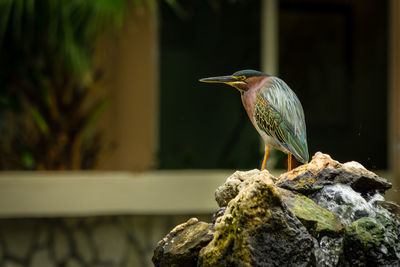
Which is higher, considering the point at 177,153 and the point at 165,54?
the point at 165,54

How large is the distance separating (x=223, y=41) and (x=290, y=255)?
5.76 metres

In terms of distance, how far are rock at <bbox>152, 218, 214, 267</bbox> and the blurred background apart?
8.85 feet

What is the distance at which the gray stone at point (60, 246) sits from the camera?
5473 mm

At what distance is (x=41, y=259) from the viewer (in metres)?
5.47

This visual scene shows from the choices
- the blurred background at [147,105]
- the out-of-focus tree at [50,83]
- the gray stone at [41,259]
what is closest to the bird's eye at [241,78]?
the blurred background at [147,105]

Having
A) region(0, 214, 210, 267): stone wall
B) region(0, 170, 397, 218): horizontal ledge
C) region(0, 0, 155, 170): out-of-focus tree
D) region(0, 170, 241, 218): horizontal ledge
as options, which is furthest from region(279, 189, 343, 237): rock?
region(0, 0, 155, 170): out-of-focus tree

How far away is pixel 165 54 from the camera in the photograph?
700 cm

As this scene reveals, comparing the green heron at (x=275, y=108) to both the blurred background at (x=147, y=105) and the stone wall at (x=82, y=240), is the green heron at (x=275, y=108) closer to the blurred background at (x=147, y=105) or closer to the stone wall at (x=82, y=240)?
the blurred background at (x=147, y=105)

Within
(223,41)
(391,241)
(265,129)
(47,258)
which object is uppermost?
(223,41)

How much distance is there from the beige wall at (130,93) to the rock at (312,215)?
459 cm

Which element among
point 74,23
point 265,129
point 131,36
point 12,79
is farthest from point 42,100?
point 265,129

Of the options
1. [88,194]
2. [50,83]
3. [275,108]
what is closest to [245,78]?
[275,108]

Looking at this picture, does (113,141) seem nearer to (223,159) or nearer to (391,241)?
(223,159)

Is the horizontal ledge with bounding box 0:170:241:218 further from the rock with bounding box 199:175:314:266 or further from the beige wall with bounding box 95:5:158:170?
the rock with bounding box 199:175:314:266
